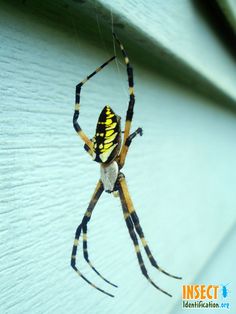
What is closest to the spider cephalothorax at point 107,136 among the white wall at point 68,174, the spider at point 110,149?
the spider at point 110,149

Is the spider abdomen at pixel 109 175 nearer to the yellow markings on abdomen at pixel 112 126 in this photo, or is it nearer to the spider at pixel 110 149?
the spider at pixel 110 149

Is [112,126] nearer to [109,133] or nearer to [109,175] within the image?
[109,133]

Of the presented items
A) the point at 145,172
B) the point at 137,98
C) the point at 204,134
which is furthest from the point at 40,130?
the point at 204,134

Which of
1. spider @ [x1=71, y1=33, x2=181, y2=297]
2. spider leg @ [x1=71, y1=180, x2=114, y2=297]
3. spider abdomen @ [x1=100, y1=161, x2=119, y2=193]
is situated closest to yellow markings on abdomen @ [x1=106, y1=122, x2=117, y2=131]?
spider @ [x1=71, y1=33, x2=181, y2=297]

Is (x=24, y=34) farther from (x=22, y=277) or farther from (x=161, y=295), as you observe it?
(x=161, y=295)

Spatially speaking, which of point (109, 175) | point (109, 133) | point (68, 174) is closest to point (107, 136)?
point (109, 133)
